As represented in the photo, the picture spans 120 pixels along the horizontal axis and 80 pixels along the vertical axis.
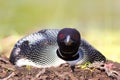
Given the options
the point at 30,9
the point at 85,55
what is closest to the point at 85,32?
the point at 30,9

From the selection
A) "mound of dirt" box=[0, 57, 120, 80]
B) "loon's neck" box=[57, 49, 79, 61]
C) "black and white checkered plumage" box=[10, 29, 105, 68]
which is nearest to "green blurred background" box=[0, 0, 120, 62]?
"black and white checkered plumage" box=[10, 29, 105, 68]

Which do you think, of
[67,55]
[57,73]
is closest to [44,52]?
[67,55]

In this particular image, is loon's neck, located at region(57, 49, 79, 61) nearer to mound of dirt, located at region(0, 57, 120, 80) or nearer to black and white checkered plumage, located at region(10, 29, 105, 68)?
black and white checkered plumage, located at region(10, 29, 105, 68)

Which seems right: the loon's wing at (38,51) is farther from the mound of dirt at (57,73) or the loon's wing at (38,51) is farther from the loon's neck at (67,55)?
the mound of dirt at (57,73)

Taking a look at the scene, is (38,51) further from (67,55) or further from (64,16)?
(64,16)

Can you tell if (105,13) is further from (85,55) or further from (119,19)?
(85,55)

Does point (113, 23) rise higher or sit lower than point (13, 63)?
Result: lower
